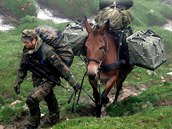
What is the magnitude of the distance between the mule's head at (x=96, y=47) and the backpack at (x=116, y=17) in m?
2.34

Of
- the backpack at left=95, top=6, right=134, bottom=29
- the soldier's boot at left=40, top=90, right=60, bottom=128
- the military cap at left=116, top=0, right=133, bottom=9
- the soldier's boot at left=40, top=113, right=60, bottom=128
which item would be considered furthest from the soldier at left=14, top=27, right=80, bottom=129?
the military cap at left=116, top=0, right=133, bottom=9

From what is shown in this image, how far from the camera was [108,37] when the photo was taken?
14.9 metres

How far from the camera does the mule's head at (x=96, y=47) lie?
42.6ft

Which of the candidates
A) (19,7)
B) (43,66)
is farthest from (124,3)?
(19,7)

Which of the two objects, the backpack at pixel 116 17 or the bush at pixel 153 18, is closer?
the backpack at pixel 116 17

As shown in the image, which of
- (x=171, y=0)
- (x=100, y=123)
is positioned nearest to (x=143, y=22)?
(x=171, y=0)

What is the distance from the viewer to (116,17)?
16.0m

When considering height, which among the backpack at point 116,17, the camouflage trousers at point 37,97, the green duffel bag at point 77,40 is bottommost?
the camouflage trousers at point 37,97

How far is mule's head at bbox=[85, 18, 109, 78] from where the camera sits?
1298 centimetres

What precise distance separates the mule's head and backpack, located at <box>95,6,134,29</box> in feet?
7.69

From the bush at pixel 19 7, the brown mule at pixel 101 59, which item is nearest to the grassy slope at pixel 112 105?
the brown mule at pixel 101 59

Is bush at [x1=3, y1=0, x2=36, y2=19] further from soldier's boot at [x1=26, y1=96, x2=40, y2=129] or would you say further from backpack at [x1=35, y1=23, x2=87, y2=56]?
soldier's boot at [x1=26, y1=96, x2=40, y2=129]

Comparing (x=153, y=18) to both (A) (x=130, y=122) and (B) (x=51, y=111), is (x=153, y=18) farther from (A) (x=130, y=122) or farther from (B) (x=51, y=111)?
(A) (x=130, y=122)

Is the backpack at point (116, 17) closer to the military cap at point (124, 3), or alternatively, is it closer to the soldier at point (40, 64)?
the military cap at point (124, 3)
